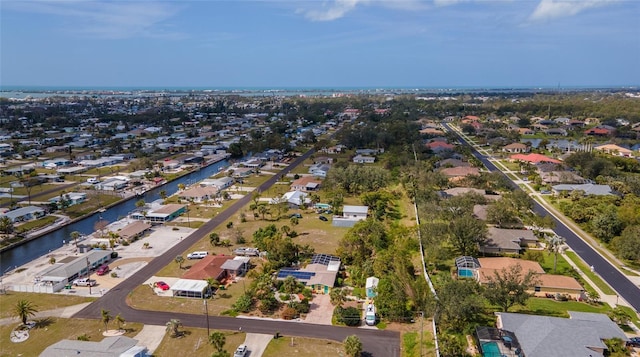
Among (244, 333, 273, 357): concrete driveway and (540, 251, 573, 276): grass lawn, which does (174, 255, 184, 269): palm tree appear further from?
(540, 251, 573, 276): grass lawn

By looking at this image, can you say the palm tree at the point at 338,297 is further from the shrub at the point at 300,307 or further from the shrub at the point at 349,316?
the shrub at the point at 300,307

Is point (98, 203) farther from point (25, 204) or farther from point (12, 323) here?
point (12, 323)

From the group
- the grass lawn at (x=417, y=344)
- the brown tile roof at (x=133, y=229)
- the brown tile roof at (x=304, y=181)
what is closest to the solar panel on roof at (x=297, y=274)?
the grass lawn at (x=417, y=344)

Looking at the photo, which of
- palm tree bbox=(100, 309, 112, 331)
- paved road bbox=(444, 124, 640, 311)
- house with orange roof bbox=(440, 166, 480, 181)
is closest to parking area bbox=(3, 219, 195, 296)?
palm tree bbox=(100, 309, 112, 331)

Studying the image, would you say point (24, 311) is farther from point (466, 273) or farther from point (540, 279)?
point (540, 279)

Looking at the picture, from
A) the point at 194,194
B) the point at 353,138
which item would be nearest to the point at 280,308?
the point at 194,194
